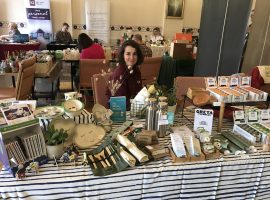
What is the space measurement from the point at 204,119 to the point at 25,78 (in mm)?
2193

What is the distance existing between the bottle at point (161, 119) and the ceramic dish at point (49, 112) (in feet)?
1.74

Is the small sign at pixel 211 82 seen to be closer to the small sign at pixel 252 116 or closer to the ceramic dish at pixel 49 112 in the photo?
the small sign at pixel 252 116

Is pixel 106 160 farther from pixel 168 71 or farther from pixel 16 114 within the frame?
pixel 168 71

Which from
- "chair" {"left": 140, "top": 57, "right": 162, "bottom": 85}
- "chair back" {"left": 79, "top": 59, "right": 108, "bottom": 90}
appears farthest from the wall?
"chair" {"left": 140, "top": 57, "right": 162, "bottom": 85}

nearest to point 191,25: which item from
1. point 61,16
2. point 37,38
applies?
point 61,16

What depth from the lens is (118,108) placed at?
5.00ft

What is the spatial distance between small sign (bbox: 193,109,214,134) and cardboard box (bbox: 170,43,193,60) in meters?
3.04

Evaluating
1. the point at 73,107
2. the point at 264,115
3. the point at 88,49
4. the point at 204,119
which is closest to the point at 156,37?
the point at 88,49

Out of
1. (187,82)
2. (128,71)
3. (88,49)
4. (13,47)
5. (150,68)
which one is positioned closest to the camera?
(128,71)

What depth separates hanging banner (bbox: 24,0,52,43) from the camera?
592cm

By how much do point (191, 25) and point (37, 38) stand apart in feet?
14.1

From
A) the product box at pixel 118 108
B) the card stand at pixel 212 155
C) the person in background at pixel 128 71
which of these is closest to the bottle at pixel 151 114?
the product box at pixel 118 108

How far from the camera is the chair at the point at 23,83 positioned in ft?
8.72

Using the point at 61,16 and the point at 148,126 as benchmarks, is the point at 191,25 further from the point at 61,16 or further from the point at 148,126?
the point at 148,126
